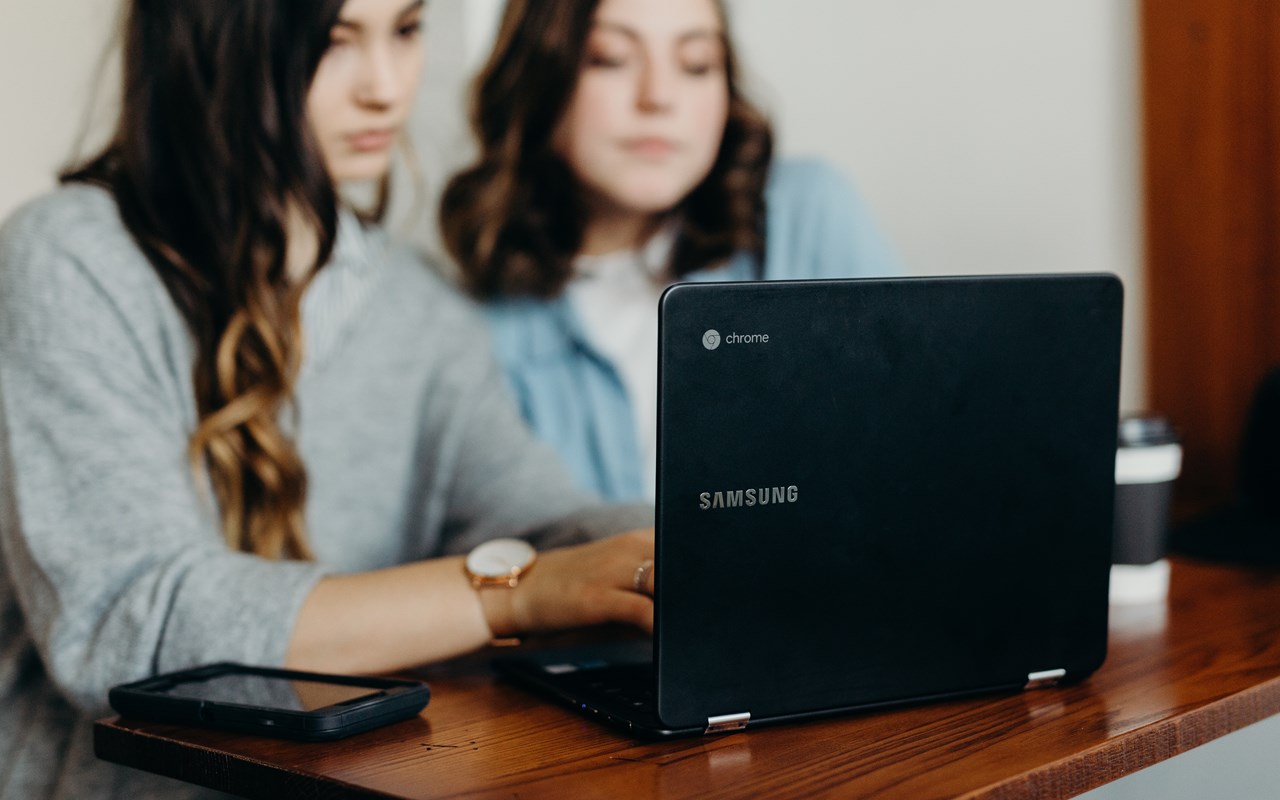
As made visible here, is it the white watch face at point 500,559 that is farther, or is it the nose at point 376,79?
the nose at point 376,79

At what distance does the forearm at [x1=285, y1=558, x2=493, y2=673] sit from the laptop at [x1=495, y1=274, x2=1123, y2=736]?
11 cm

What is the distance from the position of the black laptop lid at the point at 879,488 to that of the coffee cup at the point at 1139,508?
254mm

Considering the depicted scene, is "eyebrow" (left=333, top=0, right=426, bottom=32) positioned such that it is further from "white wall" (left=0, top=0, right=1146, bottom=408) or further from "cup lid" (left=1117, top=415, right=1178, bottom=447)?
"cup lid" (left=1117, top=415, right=1178, bottom=447)

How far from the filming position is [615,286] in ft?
5.29

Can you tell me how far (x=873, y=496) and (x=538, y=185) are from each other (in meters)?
1.03

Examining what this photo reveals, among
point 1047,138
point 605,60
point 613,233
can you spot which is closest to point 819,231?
point 613,233

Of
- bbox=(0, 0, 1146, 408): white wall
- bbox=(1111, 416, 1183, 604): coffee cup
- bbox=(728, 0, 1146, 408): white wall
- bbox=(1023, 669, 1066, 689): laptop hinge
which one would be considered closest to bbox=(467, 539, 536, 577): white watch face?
bbox=(1023, 669, 1066, 689): laptop hinge

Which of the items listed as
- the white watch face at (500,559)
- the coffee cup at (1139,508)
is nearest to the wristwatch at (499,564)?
the white watch face at (500,559)

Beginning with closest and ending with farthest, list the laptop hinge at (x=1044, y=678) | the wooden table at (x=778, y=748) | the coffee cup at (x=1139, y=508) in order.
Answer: the wooden table at (x=778, y=748) < the laptop hinge at (x=1044, y=678) < the coffee cup at (x=1139, y=508)

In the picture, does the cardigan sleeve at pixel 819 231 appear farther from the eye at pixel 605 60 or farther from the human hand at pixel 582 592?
the human hand at pixel 582 592

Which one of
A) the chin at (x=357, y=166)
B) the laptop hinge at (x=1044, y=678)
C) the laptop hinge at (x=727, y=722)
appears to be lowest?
the laptop hinge at (x=1044, y=678)

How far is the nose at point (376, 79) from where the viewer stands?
3.85 feet

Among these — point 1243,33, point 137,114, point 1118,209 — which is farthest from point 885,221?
point 137,114

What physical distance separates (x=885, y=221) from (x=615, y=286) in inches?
30.3
